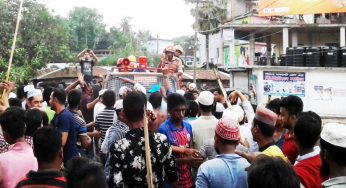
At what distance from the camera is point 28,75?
1161 inches

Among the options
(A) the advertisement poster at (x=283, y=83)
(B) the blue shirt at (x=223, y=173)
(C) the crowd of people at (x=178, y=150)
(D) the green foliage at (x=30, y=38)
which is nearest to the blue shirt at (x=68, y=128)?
(C) the crowd of people at (x=178, y=150)

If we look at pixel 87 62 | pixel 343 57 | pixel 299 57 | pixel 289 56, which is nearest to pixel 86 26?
pixel 289 56

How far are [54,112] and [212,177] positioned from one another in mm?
3424

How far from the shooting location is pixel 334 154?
3422mm

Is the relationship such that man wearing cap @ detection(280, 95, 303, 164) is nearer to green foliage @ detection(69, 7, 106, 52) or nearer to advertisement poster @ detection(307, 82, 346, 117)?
advertisement poster @ detection(307, 82, 346, 117)

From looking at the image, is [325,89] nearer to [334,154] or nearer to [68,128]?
[68,128]

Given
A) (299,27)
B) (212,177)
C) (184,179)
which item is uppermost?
(299,27)

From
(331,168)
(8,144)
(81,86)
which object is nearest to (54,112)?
(8,144)

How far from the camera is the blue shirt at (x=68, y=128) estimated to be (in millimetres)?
6324

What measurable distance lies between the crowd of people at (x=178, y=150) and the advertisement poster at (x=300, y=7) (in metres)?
27.3

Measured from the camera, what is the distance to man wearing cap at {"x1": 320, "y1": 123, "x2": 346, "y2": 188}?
133 inches

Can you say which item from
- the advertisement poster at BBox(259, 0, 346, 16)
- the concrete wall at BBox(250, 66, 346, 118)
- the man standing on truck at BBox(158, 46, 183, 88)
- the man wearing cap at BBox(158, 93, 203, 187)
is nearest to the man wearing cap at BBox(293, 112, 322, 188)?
the man wearing cap at BBox(158, 93, 203, 187)

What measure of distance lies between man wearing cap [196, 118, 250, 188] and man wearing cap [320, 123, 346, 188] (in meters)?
0.84

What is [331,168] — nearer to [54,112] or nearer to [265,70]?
[54,112]
